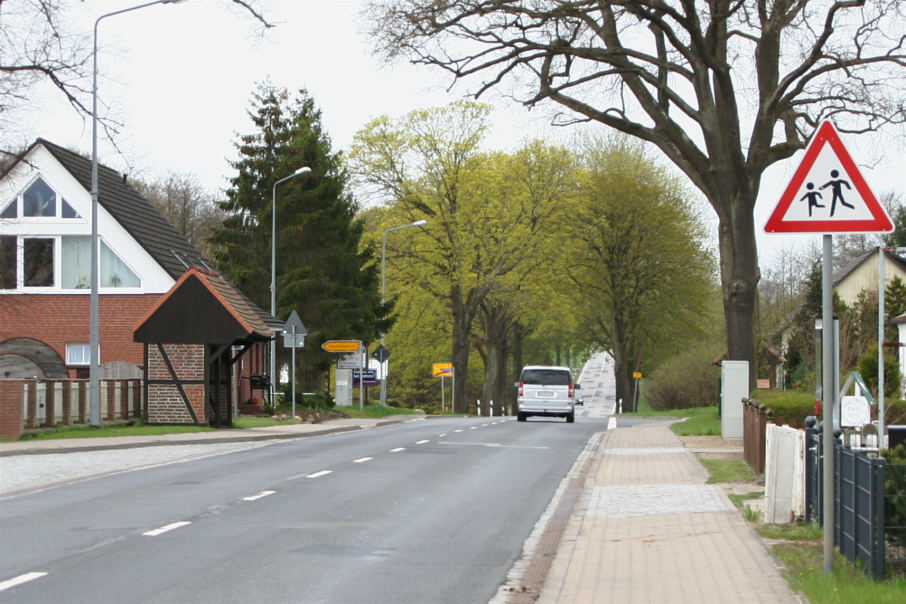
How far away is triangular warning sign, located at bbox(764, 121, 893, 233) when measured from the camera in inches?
324

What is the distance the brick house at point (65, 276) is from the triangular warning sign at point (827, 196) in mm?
31240

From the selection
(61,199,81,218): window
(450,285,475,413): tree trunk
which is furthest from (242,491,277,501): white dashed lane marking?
(450,285,475,413): tree trunk

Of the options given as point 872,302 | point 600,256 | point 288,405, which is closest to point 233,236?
point 288,405

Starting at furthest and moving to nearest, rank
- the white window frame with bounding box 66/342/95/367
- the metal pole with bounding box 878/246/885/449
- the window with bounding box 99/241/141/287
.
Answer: the white window frame with bounding box 66/342/95/367
the window with bounding box 99/241/141/287
the metal pole with bounding box 878/246/885/449

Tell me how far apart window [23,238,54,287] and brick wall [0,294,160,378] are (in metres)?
0.47

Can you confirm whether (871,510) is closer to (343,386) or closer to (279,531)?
(279,531)

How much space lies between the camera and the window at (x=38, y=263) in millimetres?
38188

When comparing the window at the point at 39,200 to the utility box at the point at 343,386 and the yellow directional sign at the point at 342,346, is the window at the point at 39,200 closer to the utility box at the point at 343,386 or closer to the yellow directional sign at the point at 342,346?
the yellow directional sign at the point at 342,346

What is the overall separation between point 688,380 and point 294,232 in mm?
23327

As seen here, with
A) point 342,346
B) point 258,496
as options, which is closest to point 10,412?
point 258,496

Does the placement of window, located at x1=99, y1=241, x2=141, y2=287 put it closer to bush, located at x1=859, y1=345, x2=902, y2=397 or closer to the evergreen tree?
the evergreen tree

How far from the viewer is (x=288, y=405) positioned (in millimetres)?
38469

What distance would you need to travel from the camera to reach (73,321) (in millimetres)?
38094

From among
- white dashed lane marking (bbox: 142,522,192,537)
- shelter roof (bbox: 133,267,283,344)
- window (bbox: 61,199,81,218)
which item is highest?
window (bbox: 61,199,81,218)
